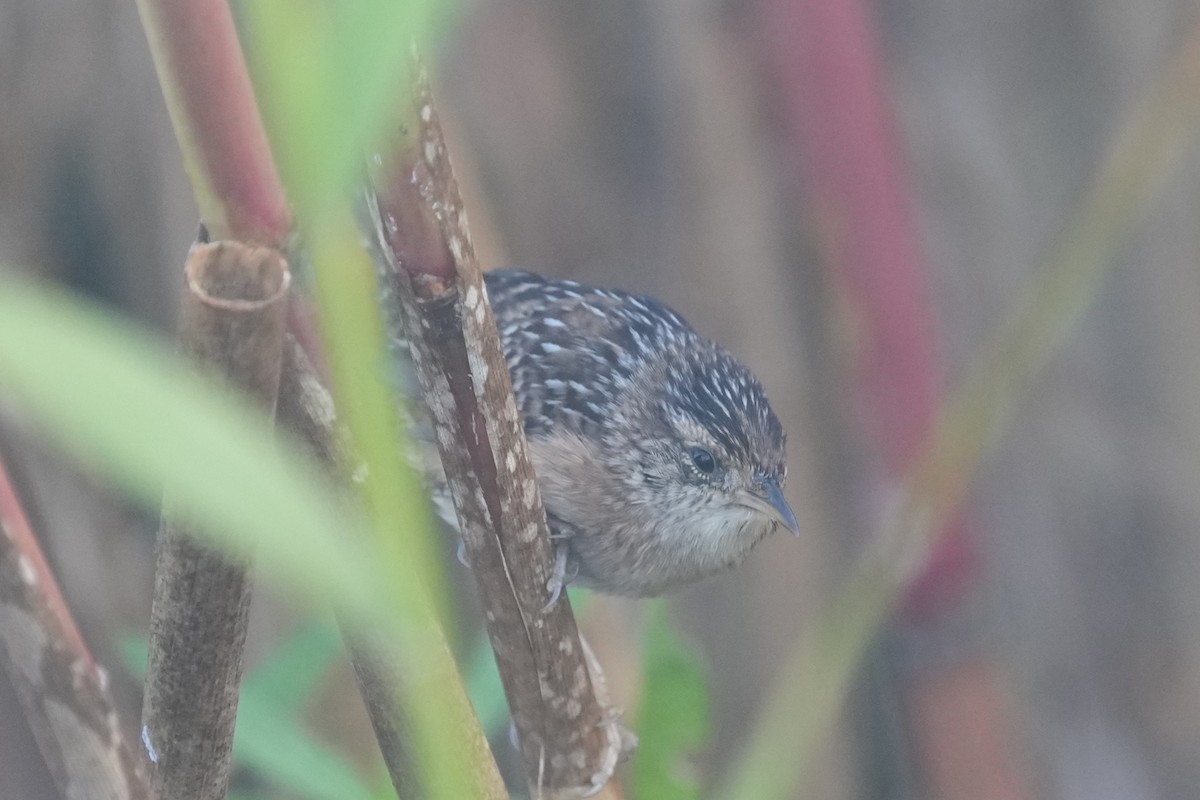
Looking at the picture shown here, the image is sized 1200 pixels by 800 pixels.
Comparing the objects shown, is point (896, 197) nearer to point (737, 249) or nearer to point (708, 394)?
point (708, 394)

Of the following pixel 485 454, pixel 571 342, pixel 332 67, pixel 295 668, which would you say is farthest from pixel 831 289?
pixel 332 67

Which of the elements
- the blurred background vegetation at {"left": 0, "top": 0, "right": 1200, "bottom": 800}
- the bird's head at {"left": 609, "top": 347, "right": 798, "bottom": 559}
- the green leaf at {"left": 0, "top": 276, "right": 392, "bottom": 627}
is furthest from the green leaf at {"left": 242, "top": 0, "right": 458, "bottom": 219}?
the blurred background vegetation at {"left": 0, "top": 0, "right": 1200, "bottom": 800}

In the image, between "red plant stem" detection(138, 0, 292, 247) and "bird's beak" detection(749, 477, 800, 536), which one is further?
"bird's beak" detection(749, 477, 800, 536)

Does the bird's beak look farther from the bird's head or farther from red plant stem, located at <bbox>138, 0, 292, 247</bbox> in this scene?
red plant stem, located at <bbox>138, 0, 292, 247</bbox>

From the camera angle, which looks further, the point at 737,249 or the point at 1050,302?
the point at 737,249

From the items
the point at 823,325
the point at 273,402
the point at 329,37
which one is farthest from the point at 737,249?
the point at 329,37

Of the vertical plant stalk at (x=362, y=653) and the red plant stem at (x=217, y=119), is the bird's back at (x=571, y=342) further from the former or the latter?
the red plant stem at (x=217, y=119)
